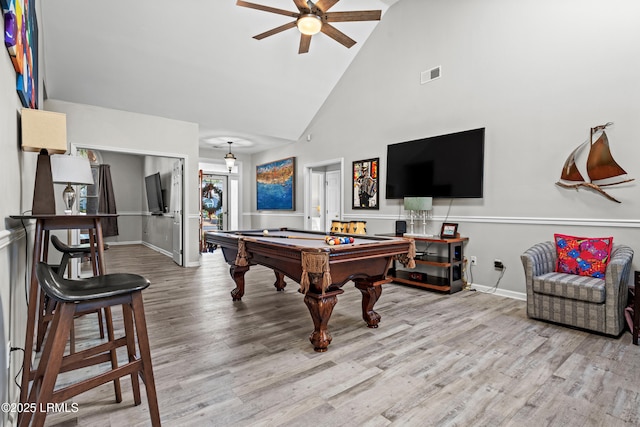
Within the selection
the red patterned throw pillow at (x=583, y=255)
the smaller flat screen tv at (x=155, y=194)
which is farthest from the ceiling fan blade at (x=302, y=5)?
the smaller flat screen tv at (x=155, y=194)

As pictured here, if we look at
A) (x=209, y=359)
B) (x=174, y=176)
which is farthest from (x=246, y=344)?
(x=174, y=176)

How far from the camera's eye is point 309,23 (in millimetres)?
3326

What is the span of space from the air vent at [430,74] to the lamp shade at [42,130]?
4521 millimetres

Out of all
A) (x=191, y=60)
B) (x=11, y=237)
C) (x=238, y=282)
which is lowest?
(x=238, y=282)

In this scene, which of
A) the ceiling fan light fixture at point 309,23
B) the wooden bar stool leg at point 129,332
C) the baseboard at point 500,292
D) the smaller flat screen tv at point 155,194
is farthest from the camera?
the smaller flat screen tv at point 155,194

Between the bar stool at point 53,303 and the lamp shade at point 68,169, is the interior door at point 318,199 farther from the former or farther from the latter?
the lamp shade at point 68,169

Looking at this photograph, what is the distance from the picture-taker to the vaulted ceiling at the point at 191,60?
13.3ft

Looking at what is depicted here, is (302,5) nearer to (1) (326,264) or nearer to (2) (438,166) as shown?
(1) (326,264)

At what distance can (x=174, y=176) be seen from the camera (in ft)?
21.5

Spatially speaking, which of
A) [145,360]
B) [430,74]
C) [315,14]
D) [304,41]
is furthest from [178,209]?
[145,360]

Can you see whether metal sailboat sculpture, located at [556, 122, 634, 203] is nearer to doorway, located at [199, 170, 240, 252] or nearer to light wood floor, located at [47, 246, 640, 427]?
light wood floor, located at [47, 246, 640, 427]

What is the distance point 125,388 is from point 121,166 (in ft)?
30.0

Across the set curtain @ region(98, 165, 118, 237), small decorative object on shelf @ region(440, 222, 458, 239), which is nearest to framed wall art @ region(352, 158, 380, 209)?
small decorative object on shelf @ region(440, 222, 458, 239)

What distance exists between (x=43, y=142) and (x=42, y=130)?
2.8 inches
